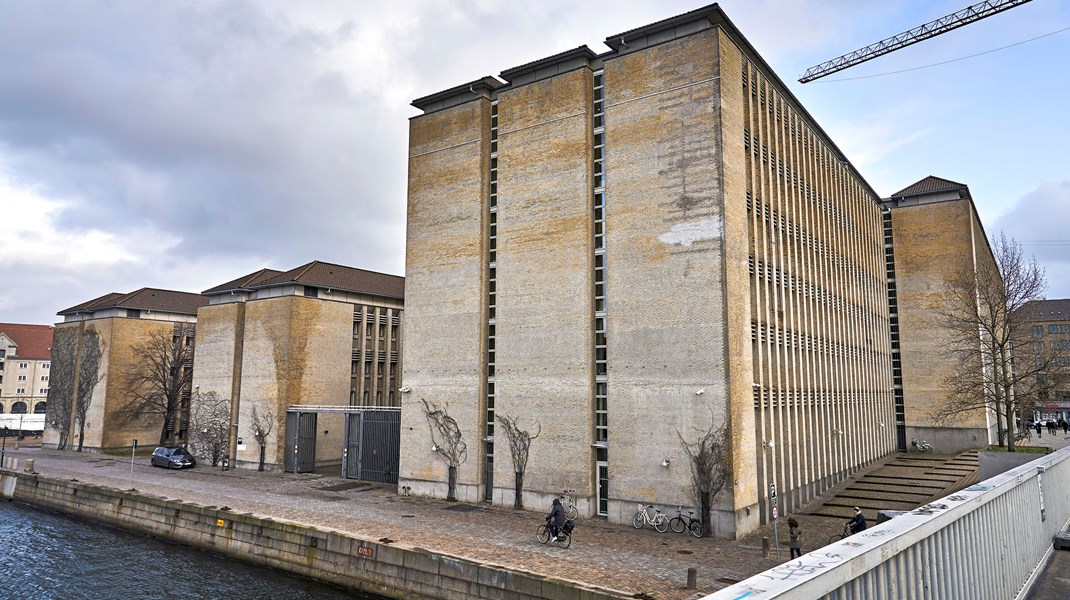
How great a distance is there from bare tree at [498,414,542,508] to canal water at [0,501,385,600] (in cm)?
933

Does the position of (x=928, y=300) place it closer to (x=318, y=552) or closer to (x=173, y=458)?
(x=318, y=552)

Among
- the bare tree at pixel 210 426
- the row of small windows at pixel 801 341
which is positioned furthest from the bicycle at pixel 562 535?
the bare tree at pixel 210 426

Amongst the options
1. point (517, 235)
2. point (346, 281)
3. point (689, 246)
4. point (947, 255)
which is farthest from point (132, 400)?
point (947, 255)

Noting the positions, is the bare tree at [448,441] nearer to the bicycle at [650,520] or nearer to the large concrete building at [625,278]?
the large concrete building at [625,278]

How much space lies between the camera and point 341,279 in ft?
162

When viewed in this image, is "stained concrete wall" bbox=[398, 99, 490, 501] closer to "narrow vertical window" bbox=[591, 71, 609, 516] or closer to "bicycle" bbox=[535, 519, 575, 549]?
"narrow vertical window" bbox=[591, 71, 609, 516]

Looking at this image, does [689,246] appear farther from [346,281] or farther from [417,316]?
[346,281]

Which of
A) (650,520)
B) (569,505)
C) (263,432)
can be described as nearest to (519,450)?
(569,505)

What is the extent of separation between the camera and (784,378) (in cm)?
3041

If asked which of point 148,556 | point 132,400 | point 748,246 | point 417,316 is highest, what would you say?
point 748,246

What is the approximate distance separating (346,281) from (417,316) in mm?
17256

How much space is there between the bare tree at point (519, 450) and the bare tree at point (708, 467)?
7380 mm

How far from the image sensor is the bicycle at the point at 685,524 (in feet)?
79.6

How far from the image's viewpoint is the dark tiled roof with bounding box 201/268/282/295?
48.0 meters
